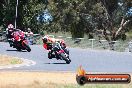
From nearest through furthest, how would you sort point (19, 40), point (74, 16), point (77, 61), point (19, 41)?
point (19, 40), point (19, 41), point (77, 61), point (74, 16)

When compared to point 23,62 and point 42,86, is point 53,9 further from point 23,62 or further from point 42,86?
point 42,86

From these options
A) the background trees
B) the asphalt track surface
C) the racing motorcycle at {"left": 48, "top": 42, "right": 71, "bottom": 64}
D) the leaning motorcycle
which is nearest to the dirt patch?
the asphalt track surface

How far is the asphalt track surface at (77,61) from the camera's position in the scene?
2381 centimetres

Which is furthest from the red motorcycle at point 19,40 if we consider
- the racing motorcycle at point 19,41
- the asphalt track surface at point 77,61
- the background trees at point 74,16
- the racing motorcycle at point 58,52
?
the background trees at point 74,16

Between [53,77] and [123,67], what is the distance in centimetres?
632

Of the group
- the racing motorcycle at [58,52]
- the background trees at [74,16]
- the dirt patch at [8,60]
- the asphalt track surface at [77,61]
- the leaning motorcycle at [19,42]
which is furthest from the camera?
the background trees at [74,16]

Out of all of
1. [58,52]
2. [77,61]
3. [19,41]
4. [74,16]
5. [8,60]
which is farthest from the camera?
[74,16]

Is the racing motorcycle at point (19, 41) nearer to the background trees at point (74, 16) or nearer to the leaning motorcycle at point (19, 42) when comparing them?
the leaning motorcycle at point (19, 42)

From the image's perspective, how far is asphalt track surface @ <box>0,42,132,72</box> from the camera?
78.1 ft

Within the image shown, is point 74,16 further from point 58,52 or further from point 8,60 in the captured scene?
point 58,52

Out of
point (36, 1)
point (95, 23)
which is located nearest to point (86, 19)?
point (95, 23)

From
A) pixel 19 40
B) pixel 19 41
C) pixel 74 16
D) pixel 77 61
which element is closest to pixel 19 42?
pixel 19 41

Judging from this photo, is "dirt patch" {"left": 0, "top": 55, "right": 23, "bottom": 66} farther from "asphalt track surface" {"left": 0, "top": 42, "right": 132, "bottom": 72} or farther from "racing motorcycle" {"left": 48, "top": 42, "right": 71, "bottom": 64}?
"racing motorcycle" {"left": 48, "top": 42, "right": 71, "bottom": 64}

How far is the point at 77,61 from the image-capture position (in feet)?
84.5
